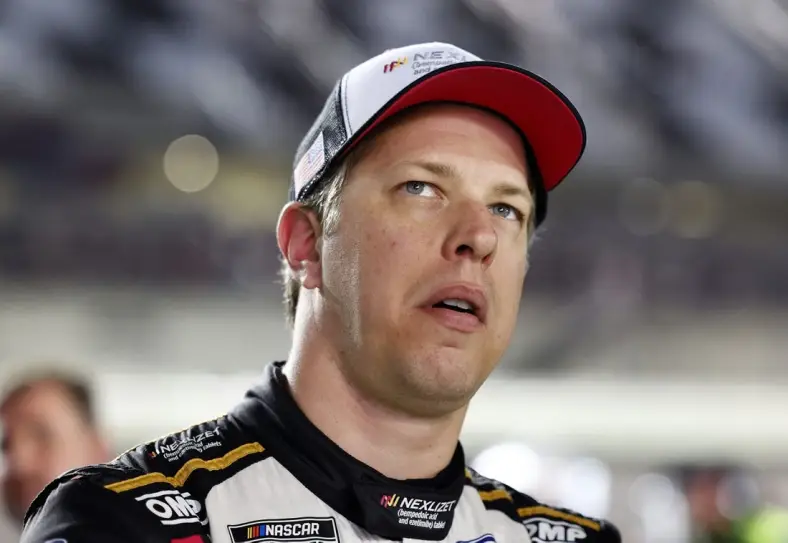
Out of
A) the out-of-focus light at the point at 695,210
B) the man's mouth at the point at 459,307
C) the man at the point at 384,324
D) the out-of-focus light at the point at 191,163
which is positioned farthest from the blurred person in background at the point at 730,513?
the out-of-focus light at the point at 191,163

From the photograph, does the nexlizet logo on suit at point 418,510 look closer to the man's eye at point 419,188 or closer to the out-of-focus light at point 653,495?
the man's eye at point 419,188

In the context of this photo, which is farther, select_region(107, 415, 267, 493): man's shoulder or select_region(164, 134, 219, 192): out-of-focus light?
select_region(164, 134, 219, 192): out-of-focus light

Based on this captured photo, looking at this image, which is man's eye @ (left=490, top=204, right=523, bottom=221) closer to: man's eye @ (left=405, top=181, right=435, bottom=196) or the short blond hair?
man's eye @ (left=405, top=181, right=435, bottom=196)

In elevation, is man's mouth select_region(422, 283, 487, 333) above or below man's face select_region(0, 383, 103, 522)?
below

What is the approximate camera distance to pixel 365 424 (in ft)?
5.05

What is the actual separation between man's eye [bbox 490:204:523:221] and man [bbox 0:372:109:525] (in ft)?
5.22

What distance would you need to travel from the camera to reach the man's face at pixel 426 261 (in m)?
1.47

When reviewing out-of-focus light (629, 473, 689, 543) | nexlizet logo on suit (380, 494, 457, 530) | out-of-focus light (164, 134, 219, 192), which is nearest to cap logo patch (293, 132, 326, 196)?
nexlizet logo on suit (380, 494, 457, 530)

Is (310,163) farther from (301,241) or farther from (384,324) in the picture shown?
(384,324)

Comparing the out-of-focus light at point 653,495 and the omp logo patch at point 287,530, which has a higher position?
the out-of-focus light at point 653,495

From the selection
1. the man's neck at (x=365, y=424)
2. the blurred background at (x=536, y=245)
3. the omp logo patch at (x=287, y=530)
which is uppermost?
the blurred background at (x=536, y=245)

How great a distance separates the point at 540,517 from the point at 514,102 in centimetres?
67

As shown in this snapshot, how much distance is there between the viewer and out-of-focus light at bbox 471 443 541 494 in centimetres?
688

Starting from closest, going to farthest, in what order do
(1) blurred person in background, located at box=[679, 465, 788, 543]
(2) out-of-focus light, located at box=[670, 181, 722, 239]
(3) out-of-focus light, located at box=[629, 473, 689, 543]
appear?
(1) blurred person in background, located at box=[679, 465, 788, 543], (3) out-of-focus light, located at box=[629, 473, 689, 543], (2) out-of-focus light, located at box=[670, 181, 722, 239]
